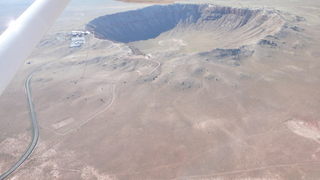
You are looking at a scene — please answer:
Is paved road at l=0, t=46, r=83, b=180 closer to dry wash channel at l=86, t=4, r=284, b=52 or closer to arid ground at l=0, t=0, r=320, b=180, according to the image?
arid ground at l=0, t=0, r=320, b=180

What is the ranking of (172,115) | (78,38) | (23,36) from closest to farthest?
(23,36), (172,115), (78,38)

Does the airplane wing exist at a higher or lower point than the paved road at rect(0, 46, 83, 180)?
higher

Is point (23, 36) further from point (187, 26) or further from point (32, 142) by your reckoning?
point (187, 26)

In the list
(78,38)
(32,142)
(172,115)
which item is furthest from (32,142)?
(78,38)

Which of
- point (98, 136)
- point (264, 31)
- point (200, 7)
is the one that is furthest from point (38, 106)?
point (200, 7)

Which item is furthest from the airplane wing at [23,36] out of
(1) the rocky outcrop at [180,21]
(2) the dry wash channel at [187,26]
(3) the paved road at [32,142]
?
(1) the rocky outcrop at [180,21]

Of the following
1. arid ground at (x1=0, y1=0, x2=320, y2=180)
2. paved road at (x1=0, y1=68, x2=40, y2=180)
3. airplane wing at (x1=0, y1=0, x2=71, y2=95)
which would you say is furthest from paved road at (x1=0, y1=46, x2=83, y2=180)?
airplane wing at (x1=0, y1=0, x2=71, y2=95)

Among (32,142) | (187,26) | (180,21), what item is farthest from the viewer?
(180,21)
